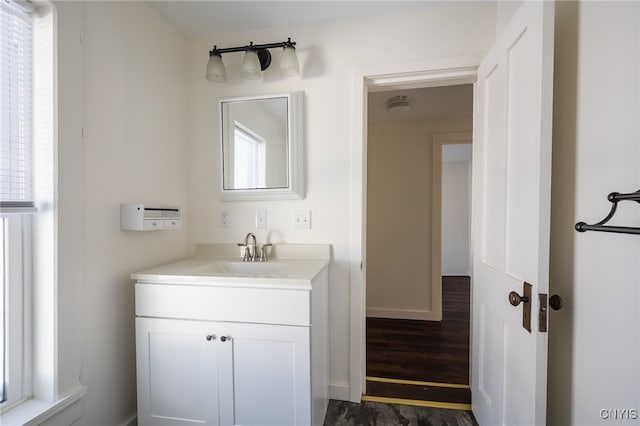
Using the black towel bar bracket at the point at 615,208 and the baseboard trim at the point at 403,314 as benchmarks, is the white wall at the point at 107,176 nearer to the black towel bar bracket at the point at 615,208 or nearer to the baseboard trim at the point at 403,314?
the black towel bar bracket at the point at 615,208

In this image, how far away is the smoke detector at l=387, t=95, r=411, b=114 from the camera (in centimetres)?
244

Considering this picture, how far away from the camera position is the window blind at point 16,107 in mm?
965

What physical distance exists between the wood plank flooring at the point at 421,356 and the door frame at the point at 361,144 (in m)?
0.33

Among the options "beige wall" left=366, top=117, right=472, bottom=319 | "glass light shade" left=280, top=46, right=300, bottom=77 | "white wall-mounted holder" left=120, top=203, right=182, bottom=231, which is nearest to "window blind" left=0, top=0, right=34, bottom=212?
"white wall-mounted holder" left=120, top=203, right=182, bottom=231

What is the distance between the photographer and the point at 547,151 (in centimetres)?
91

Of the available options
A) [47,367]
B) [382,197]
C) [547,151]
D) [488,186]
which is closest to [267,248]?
[47,367]

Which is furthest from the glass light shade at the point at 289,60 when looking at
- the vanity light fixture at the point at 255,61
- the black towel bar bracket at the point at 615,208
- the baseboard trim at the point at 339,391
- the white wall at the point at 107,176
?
the baseboard trim at the point at 339,391

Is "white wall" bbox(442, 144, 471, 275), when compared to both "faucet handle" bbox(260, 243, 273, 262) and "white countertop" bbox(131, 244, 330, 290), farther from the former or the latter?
"faucet handle" bbox(260, 243, 273, 262)

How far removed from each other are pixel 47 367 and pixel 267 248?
3.46 feet

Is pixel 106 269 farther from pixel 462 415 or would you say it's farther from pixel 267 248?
pixel 462 415

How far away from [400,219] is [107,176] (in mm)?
2616

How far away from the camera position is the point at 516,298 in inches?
40.3

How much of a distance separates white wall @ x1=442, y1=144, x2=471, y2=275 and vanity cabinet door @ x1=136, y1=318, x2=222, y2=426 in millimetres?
4901

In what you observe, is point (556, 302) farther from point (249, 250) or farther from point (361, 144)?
point (249, 250)
